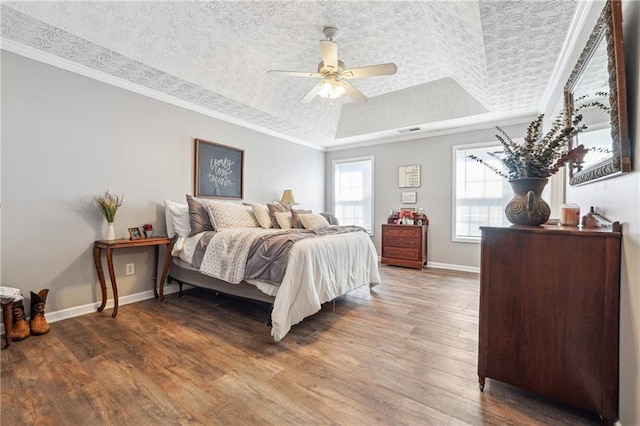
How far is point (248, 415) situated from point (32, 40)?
11.3ft

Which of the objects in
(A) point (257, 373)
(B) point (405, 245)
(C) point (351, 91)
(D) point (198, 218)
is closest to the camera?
(A) point (257, 373)

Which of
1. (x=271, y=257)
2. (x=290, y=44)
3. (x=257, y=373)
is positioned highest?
(x=290, y=44)

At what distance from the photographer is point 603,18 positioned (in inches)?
53.9

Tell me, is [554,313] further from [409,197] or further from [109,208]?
[409,197]

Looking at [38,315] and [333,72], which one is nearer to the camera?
[38,315]

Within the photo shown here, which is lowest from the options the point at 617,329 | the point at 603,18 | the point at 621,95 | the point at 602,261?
the point at 617,329

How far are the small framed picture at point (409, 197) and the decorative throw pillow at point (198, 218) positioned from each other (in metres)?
3.69

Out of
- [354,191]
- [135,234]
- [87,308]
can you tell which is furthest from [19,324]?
[354,191]

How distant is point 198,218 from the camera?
3.19 meters

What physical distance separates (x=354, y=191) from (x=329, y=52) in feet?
12.9

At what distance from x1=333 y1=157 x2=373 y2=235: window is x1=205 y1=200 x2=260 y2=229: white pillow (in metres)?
2.91

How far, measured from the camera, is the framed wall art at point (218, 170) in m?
3.77

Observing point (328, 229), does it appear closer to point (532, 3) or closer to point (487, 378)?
point (487, 378)

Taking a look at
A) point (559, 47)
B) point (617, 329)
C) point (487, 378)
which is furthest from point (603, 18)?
point (487, 378)
